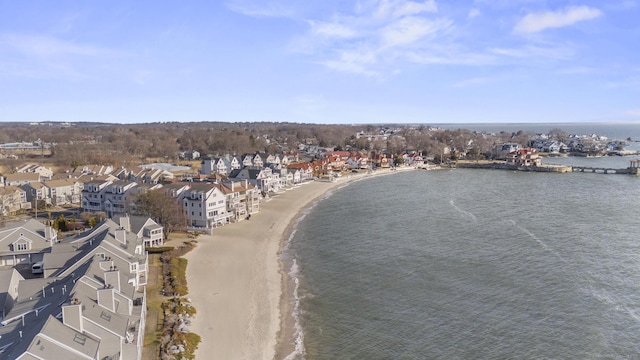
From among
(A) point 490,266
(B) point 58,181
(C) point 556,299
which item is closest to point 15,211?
(B) point 58,181

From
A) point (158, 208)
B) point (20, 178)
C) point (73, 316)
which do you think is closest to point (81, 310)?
point (73, 316)

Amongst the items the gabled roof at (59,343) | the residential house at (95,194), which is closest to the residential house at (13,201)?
the residential house at (95,194)

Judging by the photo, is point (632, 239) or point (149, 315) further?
point (632, 239)

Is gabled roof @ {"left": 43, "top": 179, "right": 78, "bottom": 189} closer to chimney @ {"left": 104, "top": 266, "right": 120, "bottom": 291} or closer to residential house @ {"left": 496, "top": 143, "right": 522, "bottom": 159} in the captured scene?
chimney @ {"left": 104, "top": 266, "right": 120, "bottom": 291}

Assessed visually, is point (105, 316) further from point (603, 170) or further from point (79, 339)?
point (603, 170)

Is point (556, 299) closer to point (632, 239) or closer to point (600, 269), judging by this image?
point (600, 269)

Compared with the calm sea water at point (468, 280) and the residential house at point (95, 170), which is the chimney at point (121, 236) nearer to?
the calm sea water at point (468, 280)

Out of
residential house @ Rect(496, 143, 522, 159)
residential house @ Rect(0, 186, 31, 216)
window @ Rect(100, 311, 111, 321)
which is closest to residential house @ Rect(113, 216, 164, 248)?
window @ Rect(100, 311, 111, 321)
